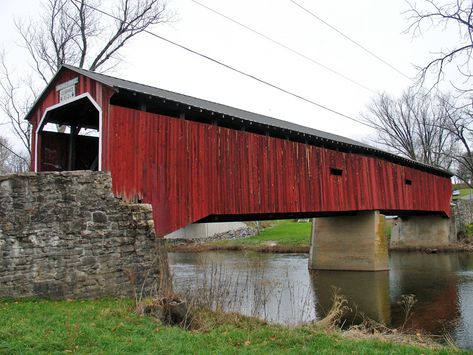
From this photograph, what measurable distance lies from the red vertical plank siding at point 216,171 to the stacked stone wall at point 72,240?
3.85ft

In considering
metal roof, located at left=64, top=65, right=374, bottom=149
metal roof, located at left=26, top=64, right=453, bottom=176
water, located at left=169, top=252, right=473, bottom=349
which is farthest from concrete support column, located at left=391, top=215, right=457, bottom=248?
metal roof, located at left=64, top=65, right=374, bottom=149

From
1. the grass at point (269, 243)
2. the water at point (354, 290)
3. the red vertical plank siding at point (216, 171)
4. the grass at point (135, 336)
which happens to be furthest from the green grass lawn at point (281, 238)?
the grass at point (135, 336)

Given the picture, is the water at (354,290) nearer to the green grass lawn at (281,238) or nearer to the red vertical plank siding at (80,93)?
the red vertical plank siding at (80,93)

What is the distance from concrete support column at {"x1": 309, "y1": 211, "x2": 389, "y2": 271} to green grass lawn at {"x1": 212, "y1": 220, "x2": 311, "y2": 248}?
9.09 m

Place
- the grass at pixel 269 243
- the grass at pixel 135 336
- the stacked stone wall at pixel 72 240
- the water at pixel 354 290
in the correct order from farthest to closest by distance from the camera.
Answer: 1. the grass at pixel 269 243
2. the water at pixel 354 290
3. the stacked stone wall at pixel 72 240
4. the grass at pixel 135 336

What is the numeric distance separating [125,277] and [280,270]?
11.6 m

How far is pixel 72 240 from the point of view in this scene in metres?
8.01

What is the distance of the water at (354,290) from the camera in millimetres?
8719

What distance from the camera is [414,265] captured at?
21.3 meters

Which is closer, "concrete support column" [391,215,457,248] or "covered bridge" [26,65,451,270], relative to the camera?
"covered bridge" [26,65,451,270]

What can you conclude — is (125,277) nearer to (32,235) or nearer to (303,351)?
(32,235)

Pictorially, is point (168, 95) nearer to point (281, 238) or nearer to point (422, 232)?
point (422, 232)

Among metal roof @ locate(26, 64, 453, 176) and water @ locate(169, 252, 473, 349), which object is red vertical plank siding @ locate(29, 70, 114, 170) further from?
water @ locate(169, 252, 473, 349)

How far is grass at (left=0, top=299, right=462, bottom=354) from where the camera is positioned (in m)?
→ 5.06
